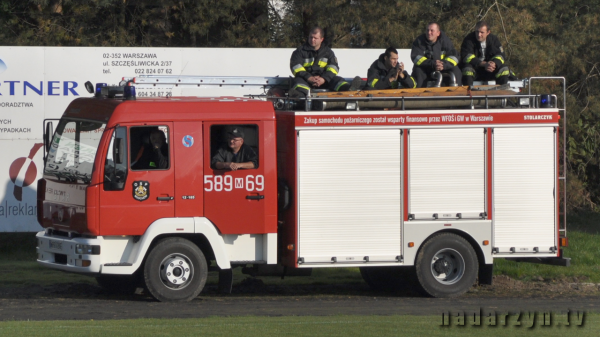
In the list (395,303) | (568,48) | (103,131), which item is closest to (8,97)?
(103,131)

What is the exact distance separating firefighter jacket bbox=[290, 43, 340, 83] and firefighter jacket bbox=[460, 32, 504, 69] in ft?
6.76

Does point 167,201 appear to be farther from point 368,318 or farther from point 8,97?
point 8,97

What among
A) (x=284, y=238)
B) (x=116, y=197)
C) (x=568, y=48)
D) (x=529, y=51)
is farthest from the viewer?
(x=568, y=48)

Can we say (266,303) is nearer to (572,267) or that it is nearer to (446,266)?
(446,266)

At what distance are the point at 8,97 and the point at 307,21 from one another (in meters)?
7.61

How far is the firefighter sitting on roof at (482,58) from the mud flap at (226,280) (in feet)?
15.1

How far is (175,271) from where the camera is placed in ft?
35.9

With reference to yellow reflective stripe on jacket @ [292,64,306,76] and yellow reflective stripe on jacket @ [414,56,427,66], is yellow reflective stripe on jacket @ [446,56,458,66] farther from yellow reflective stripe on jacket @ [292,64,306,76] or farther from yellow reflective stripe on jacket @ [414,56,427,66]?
yellow reflective stripe on jacket @ [292,64,306,76]

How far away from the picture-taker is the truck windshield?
10.8 m

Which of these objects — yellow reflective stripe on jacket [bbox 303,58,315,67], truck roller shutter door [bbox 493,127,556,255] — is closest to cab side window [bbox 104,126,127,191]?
yellow reflective stripe on jacket [bbox 303,58,315,67]

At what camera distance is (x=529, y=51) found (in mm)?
19703

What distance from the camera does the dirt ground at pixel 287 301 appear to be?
10.4m

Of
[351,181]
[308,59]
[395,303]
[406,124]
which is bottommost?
[395,303]

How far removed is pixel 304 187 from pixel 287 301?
162cm
